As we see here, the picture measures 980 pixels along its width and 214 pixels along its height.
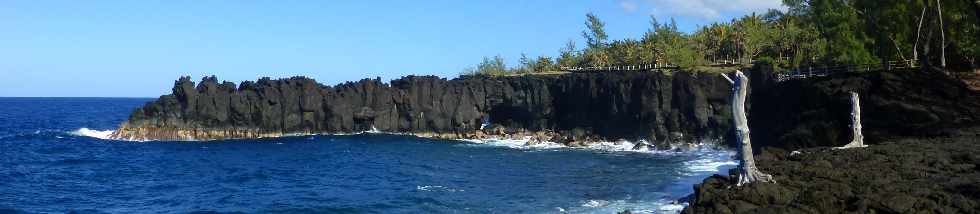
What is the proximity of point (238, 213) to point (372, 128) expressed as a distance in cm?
5481

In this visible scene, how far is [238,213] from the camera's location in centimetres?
3266

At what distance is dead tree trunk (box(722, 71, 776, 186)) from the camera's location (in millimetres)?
20969

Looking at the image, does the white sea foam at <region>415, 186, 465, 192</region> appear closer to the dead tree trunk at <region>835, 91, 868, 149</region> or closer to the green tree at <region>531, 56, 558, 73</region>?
the dead tree trunk at <region>835, 91, 868, 149</region>

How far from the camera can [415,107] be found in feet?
286

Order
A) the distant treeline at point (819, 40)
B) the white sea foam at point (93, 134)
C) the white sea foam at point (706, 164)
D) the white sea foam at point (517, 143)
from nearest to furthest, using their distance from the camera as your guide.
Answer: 1. the white sea foam at point (706, 164)
2. the distant treeline at point (819, 40)
3. the white sea foam at point (517, 143)
4. the white sea foam at point (93, 134)

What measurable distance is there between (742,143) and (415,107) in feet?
222

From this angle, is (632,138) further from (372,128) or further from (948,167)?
(948,167)

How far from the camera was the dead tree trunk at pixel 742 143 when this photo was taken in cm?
2097

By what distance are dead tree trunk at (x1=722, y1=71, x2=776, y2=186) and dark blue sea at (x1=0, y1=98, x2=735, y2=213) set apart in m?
6.81

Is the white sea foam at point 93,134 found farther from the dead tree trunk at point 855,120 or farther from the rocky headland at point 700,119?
the dead tree trunk at point 855,120

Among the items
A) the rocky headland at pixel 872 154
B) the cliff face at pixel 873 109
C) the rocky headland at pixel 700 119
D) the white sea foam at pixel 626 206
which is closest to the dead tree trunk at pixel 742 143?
the rocky headland at pixel 872 154

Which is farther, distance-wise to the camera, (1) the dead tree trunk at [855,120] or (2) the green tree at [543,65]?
(2) the green tree at [543,65]

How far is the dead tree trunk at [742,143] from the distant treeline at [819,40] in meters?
10.8

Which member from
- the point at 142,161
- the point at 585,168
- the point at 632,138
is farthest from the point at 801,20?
the point at 142,161
